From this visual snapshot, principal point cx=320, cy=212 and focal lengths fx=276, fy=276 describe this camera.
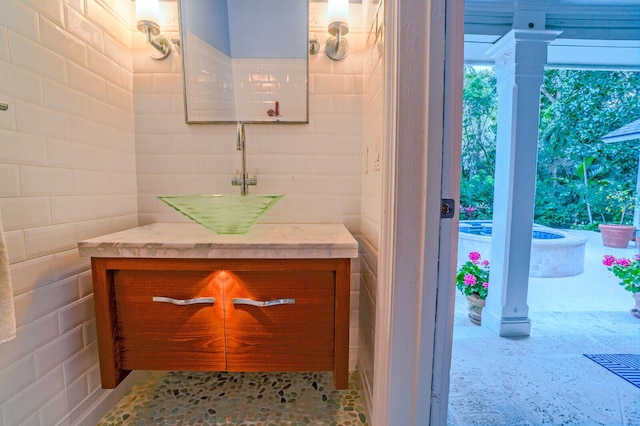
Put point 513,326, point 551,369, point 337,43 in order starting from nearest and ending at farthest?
point 337,43
point 551,369
point 513,326

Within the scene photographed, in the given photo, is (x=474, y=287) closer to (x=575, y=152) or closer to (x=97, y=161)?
(x=97, y=161)

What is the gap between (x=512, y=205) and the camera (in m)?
1.99

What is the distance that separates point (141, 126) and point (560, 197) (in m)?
6.21

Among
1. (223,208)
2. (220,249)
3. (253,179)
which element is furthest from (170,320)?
(253,179)

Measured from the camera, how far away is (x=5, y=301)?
689 millimetres

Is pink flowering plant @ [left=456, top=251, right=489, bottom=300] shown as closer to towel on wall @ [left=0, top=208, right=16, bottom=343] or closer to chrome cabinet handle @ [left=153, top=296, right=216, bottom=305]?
chrome cabinet handle @ [left=153, top=296, right=216, bottom=305]

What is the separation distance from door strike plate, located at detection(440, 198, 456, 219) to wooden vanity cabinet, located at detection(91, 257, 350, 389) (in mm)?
351

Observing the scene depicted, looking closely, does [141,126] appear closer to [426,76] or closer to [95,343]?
[95,343]

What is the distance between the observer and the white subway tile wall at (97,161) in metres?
0.88

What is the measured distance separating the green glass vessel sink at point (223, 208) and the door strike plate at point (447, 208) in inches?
23.7

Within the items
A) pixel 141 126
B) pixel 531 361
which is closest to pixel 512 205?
pixel 531 361

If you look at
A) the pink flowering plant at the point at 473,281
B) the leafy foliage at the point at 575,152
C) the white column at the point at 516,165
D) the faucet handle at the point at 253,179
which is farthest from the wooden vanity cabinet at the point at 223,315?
the leafy foliage at the point at 575,152

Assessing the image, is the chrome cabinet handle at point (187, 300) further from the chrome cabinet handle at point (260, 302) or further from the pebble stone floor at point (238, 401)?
the pebble stone floor at point (238, 401)

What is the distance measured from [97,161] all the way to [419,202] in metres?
1.34
